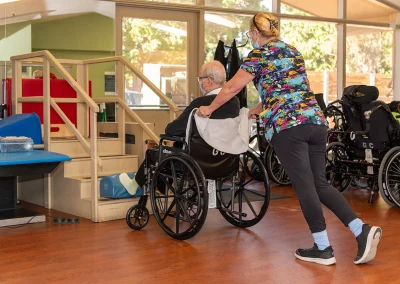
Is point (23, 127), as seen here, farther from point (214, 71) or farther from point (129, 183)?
point (214, 71)

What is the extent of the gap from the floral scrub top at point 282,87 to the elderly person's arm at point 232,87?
4cm

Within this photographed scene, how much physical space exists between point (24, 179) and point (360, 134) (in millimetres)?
2935

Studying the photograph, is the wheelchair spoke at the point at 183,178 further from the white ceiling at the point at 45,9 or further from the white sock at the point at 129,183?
the white ceiling at the point at 45,9

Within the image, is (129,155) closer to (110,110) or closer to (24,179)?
(24,179)

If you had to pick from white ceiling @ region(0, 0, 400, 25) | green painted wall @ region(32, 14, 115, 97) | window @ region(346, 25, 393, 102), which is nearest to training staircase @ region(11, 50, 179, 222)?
white ceiling @ region(0, 0, 400, 25)

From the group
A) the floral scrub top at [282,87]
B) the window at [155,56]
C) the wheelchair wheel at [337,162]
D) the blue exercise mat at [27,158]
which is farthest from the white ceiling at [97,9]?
the floral scrub top at [282,87]

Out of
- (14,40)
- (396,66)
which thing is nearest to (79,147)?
(14,40)

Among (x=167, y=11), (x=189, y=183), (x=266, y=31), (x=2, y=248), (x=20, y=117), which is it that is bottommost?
(x=2, y=248)

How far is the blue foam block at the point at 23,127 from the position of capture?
492 cm

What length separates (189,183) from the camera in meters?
4.20

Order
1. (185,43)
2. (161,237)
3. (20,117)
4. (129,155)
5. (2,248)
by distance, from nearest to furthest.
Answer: (2,248), (161,237), (20,117), (129,155), (185,43)

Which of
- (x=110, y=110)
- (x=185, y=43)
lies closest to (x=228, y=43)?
(x=185, y=43)

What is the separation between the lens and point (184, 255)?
3617mm

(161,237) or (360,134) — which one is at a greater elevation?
(360,134)
